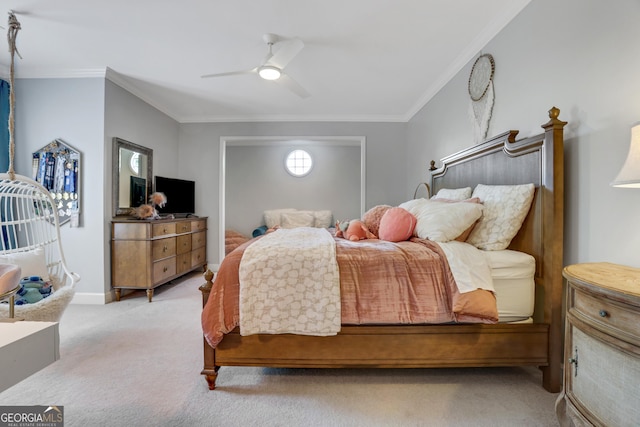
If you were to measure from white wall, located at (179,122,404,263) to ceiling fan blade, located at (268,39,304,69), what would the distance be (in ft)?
6.75

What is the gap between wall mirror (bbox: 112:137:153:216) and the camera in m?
3.24

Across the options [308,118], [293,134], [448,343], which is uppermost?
[308,118]

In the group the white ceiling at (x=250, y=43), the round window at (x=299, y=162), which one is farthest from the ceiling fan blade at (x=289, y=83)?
the round window at (x=299, y=162)

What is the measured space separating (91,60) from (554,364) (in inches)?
180

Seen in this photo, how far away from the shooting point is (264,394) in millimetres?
1596

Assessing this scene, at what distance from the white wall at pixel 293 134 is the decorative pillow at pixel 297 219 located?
60.5 inches

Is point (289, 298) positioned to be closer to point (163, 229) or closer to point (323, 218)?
point (163, 229)

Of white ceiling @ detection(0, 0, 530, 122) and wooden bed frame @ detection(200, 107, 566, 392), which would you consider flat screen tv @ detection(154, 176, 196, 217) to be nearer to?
white ceiling @ detection(0, 0, 530, 122)

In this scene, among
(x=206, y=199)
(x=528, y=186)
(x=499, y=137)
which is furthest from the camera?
(x=206, y=199)

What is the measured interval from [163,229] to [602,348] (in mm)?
3747

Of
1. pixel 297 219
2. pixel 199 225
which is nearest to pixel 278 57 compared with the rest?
pixel 199 225

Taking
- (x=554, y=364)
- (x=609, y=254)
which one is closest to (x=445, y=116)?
(x=609, y=254)

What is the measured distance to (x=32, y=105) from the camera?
3.07 meters

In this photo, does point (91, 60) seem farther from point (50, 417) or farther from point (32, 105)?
point (50, 417)
